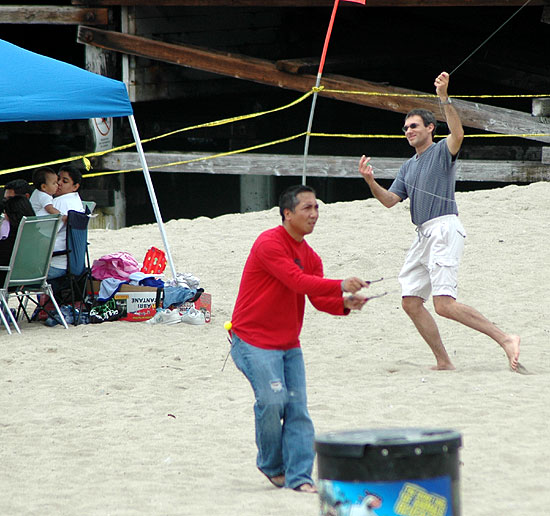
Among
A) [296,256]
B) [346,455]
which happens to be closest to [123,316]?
[296,256]

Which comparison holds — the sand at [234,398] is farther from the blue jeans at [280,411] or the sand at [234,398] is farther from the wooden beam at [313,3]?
the wooden beam at [313,3]

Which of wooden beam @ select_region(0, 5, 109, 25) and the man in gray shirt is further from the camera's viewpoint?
wooden beam @ select_region(0, 5, 109, 25)

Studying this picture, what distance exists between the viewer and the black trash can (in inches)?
112

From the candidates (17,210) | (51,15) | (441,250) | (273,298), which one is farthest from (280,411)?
(51,15)

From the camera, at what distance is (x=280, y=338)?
4301mm

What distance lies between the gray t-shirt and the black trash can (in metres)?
3.29

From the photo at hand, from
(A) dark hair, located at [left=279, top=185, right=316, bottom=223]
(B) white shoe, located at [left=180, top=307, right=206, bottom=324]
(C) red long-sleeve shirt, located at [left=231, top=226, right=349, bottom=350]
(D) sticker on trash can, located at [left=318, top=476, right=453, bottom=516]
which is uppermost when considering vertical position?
(A) dark hair, located at [left=279, top=185, right=316, bottom=223]

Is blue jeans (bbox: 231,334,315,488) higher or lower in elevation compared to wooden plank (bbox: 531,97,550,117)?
lower

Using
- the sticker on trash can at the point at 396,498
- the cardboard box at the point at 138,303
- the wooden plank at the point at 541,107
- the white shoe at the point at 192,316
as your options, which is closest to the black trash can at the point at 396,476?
the sticker on trash can at the point at 396,498

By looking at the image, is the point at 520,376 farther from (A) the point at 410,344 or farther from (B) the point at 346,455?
(B) the point at 346,455

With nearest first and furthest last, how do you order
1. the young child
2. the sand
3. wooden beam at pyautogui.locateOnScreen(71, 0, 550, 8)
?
1. the sand
2. the young child
3. wooden beam at pyautogui.locateOnScreen(71, 0, 550, 8)

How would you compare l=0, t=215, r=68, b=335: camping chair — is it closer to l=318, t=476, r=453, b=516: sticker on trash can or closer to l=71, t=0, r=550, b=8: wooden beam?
l=318, t=476, r=453, b=516: sticker on trash can

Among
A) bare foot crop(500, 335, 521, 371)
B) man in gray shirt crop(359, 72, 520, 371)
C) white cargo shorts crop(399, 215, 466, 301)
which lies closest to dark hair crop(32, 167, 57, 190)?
man in gray shirt crop(359, 72, 520, 371)

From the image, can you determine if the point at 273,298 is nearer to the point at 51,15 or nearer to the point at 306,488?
the point at 306,488
